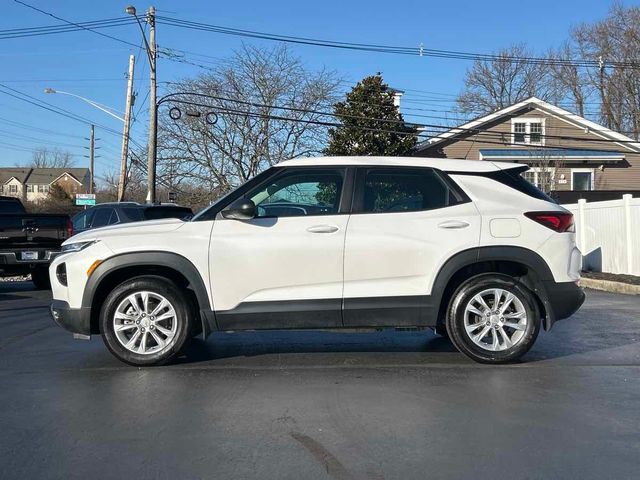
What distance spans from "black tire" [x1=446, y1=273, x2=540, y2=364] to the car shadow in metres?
0.75

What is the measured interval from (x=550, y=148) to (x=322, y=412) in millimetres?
27234

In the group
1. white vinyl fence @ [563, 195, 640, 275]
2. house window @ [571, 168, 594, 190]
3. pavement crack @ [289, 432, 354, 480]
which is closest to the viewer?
pavement crack @ [289, 432, 354, 480]

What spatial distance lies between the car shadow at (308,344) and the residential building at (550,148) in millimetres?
A: 22955

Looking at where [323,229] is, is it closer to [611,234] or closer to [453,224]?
[453,224]

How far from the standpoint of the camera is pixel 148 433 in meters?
4.29

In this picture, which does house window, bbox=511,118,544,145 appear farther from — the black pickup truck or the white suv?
the white suv

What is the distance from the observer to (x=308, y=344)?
274 inches

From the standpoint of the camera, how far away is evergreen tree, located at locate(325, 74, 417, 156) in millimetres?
29312

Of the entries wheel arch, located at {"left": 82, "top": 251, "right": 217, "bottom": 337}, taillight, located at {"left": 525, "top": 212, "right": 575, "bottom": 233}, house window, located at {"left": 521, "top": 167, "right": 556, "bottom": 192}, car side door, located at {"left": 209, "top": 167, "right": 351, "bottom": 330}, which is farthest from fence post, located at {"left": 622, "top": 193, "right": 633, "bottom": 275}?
house window, located at {"left": 521, "top": 167, "right": 556, "bottom": 192}

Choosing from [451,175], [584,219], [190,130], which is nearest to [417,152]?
[190,130]

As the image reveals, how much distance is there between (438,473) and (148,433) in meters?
1.96

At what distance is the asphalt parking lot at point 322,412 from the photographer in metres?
3.78

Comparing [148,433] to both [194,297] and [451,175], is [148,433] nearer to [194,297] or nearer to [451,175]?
[194,297]

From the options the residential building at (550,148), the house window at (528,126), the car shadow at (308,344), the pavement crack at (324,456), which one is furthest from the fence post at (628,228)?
the house window at (528,126)
